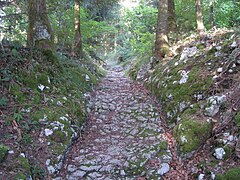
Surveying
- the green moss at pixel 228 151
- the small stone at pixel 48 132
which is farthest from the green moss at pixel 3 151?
the green moss at pixel 228 151

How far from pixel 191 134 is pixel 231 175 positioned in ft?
3.80

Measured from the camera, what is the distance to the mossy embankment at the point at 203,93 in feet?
13.5

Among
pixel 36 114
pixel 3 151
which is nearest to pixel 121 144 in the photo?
pixel 36 114

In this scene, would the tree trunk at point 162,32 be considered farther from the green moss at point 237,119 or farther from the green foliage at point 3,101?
the green foliage at point 3,101

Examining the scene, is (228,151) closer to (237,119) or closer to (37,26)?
(237,119)

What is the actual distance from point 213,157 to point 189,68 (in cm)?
321

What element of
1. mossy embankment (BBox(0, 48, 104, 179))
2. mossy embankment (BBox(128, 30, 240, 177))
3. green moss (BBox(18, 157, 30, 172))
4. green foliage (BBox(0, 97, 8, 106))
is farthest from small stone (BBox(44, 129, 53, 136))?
mossy embankment (BBox(128, 30, 240, 177))

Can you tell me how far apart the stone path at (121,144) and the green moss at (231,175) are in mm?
962

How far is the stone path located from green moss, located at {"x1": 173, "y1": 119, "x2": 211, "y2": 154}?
0.34 metres

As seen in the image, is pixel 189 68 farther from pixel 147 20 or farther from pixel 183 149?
pixel 147 20

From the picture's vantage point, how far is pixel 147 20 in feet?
41.3

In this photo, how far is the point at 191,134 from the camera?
4328mm

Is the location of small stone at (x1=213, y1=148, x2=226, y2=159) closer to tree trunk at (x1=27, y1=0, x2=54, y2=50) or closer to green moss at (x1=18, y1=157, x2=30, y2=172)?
green moss at (x1=18, y1=157, x2=30, y2=172)

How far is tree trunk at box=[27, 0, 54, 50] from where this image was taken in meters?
6.32
